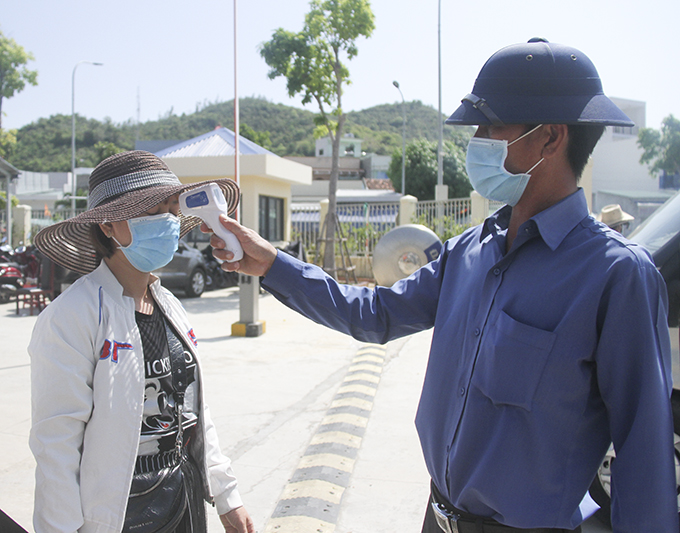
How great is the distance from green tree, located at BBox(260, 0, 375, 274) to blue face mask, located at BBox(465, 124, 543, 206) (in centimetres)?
1507

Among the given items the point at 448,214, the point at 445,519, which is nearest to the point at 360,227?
the point at 448,214

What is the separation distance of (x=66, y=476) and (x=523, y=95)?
1727 mm

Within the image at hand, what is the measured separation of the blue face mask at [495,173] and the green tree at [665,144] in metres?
44.3


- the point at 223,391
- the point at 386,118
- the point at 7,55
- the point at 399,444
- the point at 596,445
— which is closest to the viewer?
the point at 596,445

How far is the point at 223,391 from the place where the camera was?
6.32 m

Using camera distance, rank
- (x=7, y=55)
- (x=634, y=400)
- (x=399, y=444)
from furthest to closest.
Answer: (x=7, y=55)
(x=399, y=444)
(x=634, y=400)

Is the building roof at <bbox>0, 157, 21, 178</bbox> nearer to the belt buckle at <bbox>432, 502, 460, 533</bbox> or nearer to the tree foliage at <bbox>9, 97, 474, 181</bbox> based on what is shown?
the belt buckle at <bbox>432, 502, 460, 533</bbox>

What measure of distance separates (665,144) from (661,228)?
1697 inches

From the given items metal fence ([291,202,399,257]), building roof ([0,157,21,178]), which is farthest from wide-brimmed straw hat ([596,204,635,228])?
building roof ([0,157,21,178])

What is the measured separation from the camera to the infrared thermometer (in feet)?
5.92

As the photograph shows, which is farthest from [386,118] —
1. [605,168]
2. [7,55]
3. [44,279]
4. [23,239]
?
[44,279]

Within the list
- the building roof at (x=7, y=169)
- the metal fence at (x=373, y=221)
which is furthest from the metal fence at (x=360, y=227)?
the building roof at (x=7, y=169)

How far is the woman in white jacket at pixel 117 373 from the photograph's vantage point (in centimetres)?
171

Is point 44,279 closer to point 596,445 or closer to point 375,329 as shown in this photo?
point 375,329
